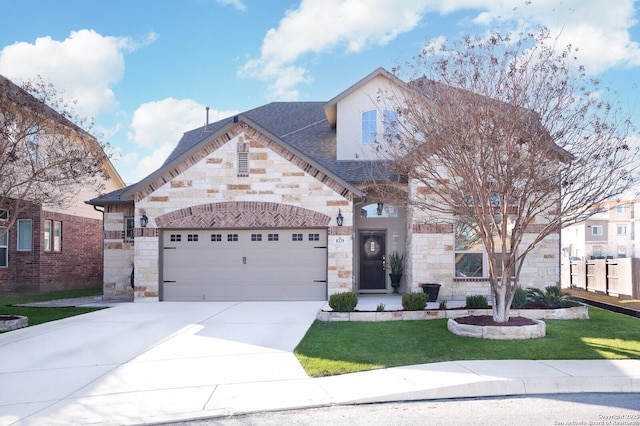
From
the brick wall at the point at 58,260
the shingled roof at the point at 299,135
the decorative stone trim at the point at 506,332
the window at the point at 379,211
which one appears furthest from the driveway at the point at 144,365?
the brick wall at the point at 58,260

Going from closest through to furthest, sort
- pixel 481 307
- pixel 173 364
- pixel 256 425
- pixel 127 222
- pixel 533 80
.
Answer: pixel 256 425, pixel 173 364, pixel 533 80, pixel 481 307, pixel 127 222

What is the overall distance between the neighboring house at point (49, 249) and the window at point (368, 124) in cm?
1099

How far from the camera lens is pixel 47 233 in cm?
2181

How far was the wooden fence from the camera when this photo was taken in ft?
55.3

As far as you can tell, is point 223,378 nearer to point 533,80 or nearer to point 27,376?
point 27,376

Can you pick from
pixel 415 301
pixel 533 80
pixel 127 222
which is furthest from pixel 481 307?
pixel 127 222

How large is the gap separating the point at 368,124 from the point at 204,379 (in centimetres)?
1292

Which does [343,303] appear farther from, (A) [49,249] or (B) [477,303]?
(A) [49,249]

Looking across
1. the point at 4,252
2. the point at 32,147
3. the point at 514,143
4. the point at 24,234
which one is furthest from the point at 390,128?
the point at 4,252

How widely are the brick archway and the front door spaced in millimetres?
3002

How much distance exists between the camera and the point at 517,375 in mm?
7355

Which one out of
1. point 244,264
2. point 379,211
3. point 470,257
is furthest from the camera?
point 379,211

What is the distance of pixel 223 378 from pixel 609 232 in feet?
193

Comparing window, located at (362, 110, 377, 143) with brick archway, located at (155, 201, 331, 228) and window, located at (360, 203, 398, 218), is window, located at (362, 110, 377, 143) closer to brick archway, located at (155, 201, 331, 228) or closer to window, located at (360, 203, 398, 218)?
window, located at (360, 203, 398, 218)
